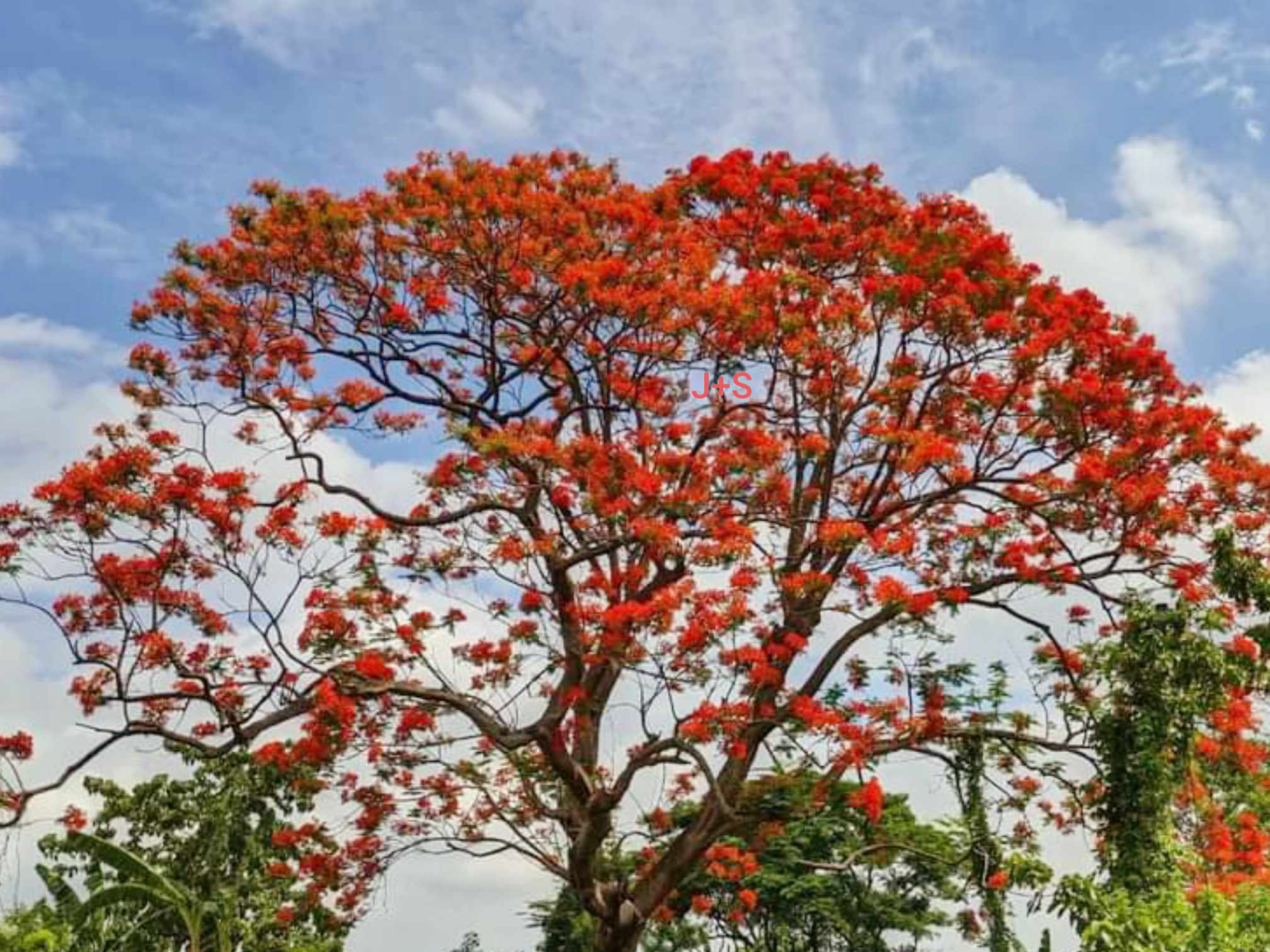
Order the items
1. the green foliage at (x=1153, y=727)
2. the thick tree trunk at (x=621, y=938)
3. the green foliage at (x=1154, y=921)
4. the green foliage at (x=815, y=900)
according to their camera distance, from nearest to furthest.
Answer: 1. the green foliage at (x=1154, y=921)
2. the green foliage at (x=1153, y=727)
3. the thick tree trunk at (x=621, y=938)
4. the green foliage at (x=815, y=900)

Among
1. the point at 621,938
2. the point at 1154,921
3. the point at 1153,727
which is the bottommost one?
the point at 1154,921

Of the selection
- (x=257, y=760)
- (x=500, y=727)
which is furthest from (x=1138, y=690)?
(x=257, y=760)

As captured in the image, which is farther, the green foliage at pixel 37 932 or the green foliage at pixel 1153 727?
the green foliage at pixel 37 932

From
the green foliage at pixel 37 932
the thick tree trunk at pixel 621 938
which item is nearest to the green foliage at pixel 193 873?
the green foliage at pixel 37 932

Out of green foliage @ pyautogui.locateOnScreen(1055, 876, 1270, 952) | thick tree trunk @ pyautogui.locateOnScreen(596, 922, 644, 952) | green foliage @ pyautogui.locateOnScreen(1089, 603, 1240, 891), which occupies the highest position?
green foliage @ pyautogui.locateOnScreen(1089, 603, 1240, 891)

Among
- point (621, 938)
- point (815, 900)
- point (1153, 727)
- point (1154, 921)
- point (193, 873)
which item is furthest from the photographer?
point (815, 900)

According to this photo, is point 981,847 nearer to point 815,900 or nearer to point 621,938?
point 621,938

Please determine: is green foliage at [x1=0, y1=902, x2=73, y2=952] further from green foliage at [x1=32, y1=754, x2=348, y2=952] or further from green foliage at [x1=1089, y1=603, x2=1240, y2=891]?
green foliage at [x1=1089, y1=603, x2=1240, y2=891]

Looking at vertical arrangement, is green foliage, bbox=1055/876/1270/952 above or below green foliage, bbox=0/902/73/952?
below

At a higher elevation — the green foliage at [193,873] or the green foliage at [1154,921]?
the green foliage at [193,873]

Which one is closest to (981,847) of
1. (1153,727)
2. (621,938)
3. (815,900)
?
(1153,727)

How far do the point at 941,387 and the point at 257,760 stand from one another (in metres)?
8.52

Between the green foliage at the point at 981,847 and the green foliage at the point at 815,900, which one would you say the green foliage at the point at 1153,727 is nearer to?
the green foliage at the point at 981,847

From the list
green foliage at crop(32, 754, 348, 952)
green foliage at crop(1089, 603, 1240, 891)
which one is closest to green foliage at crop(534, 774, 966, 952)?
green foliage at crop(32, 754, 348, 952)
